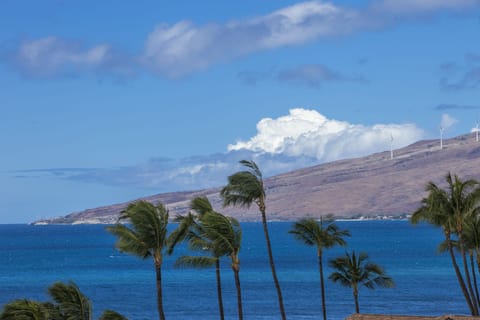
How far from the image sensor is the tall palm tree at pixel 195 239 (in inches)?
2040

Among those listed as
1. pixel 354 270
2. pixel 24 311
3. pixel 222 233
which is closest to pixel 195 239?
pixel 222 233

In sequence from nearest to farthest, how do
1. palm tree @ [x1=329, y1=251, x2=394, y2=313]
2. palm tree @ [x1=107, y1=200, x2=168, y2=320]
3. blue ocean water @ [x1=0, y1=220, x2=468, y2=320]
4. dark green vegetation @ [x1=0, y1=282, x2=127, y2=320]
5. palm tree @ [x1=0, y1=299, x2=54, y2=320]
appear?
palm tree @ [x1=0, y1=299, x2=54, y2=320] < dark green vegetation @ [x1=0, y1=282, x2=127, y2=320] < palm tree @ [x1=107, y1=200, x2=168, y2=320] < palm tree @ [x1=329, y1=251, x2=394, y2=313] < blue ocean water @ [x1=0, y1=220, x2=468, y2=320]

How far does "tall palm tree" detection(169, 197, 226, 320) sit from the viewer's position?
5181 cm

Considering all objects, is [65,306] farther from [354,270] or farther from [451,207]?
[451,207]

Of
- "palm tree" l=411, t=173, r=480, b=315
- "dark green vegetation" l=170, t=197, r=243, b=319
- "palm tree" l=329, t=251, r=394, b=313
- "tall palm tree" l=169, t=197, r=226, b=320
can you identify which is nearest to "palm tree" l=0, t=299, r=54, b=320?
"tall palm tree" l=169, t=197, r=226, b=320

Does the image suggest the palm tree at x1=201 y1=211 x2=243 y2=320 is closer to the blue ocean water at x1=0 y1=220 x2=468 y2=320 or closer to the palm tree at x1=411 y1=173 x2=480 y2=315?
the palm tree at x1=411 y1=173 x2=480 y2=315

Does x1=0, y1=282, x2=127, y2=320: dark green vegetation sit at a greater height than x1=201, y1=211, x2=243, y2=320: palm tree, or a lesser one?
lesser

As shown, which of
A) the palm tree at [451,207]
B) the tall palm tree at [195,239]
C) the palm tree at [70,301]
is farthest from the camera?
the palm tree at [451,207]

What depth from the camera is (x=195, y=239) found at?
54.6 m

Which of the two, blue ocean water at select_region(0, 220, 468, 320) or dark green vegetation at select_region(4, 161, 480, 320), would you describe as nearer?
dark green vegetation at select_region(4, 161, 480, 320)

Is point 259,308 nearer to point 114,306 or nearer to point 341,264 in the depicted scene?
point 114,306

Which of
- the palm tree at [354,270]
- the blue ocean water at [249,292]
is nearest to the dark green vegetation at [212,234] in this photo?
the palm tree at [354,270]

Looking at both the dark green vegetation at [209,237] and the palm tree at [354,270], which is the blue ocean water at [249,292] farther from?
the dark green vegetation at [209,237]

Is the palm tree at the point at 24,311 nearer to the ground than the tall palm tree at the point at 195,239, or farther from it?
nearer to the ground
